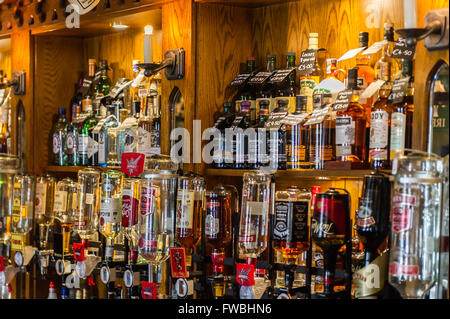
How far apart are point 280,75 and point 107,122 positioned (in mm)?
1063

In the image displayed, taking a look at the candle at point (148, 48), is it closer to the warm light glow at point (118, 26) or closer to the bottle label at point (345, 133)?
the warm light glow at point (118, 26)

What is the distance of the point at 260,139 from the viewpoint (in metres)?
2.62

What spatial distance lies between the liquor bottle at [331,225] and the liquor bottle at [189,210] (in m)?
0.62

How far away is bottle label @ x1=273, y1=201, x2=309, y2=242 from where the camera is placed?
2.37m

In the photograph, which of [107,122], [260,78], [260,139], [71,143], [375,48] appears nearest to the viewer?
[375,48]

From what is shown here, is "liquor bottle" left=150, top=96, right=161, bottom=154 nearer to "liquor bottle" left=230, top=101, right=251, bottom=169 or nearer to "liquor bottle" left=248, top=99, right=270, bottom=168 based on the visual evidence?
"liquor bottle" left=230, top=101, right=251, bottom=169

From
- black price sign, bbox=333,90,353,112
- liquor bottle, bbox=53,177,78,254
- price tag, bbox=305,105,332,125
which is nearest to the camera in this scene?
black price sign, bbox=333,90,353,112

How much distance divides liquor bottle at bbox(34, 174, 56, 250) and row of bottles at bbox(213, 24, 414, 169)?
1115 millimetres

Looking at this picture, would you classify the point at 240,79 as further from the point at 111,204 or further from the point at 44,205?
the point at 44,205

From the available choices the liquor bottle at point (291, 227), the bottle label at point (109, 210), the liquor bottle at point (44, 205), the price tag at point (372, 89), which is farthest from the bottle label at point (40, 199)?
the price tag at point (372, 89)

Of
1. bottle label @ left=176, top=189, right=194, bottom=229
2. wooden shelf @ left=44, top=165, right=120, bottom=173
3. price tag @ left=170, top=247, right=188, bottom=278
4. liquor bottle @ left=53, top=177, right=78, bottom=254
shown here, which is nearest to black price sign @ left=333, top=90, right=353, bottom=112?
bottle label @ left=176, top=189, right=194, bottom=229

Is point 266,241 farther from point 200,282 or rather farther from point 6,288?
point 6,288

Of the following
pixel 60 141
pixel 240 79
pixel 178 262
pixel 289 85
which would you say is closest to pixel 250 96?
pixel 240 79

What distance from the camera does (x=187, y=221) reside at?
2658mm
